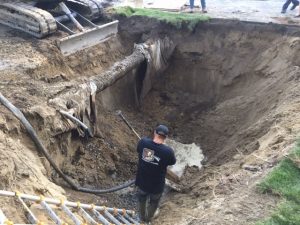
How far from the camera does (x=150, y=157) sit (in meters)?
6.62

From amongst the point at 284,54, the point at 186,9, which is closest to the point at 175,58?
the point at 186,9

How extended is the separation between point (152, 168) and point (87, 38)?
564 cm

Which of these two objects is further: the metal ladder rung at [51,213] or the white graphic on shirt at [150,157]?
the white graphic on shirt at [150,157]

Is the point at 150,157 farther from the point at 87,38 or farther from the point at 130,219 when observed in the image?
the point at 87,38

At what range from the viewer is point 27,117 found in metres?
7.14

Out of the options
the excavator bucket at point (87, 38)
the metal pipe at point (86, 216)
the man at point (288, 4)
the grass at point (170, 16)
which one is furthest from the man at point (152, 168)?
the man at point (288, 4)

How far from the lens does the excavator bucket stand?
10.6 m

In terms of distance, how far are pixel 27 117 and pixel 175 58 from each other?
21.7 ft

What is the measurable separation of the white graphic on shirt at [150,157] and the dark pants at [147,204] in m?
0.68

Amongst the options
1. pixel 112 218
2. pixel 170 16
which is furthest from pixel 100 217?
pixel 170 16

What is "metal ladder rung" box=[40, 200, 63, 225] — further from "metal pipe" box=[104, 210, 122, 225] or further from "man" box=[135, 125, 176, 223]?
"man" box=[135, 125, 176, 223]

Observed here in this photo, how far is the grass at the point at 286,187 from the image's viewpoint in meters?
5.52

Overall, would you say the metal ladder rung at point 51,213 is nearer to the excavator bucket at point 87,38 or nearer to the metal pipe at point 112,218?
the metal pipe at point 112,218

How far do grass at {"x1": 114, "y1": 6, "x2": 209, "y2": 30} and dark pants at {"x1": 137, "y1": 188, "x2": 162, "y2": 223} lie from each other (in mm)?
6751
